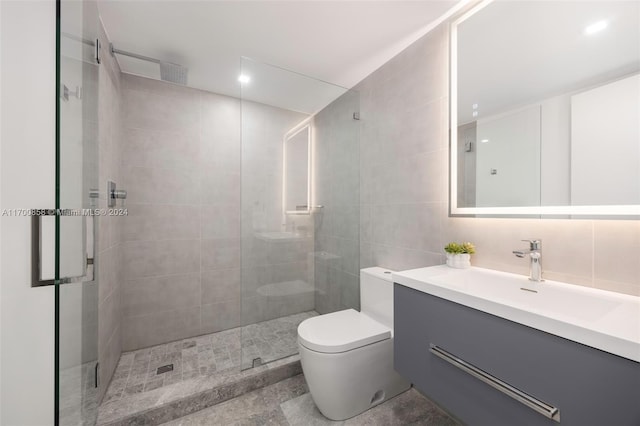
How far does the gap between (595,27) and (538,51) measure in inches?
7.1

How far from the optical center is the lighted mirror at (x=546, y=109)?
0.94 meters

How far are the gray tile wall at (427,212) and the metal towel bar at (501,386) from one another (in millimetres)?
583

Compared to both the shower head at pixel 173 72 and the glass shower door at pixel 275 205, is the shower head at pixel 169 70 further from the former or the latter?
the glass shower door at pixel 275 205

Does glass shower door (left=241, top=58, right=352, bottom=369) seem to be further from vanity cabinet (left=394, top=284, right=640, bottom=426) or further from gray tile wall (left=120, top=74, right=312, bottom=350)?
vanity cabinet (left=394, top=284, right=640, bottom=426)

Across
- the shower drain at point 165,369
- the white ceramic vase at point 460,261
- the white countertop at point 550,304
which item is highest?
the white ceramic vase at point 460,261

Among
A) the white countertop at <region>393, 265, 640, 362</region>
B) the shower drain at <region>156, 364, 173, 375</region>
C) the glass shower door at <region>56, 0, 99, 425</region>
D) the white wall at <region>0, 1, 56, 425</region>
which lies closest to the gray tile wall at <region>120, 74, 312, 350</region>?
the shower drain at <region>156, 364, 173, 375</region>

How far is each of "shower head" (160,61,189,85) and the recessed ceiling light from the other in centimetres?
242

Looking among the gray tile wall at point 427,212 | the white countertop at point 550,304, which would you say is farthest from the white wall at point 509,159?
the white countertop at point 550,304

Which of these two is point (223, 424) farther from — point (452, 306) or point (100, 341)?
point (452, 306)

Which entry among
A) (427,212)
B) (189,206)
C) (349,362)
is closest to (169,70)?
(189,206)

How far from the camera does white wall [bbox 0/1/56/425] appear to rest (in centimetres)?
70

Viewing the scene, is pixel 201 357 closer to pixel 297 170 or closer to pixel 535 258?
pixel 297 170

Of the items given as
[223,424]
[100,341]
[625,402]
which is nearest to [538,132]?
[625,402]

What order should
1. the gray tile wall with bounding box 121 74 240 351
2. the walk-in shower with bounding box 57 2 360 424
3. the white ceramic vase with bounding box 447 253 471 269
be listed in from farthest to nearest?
the gray tile wall with bounding box 121 74 240 351 < the walk-in shower with bounding box 57 2 360 424 < the white ceramic vase with bounding box 447 253 471 269
